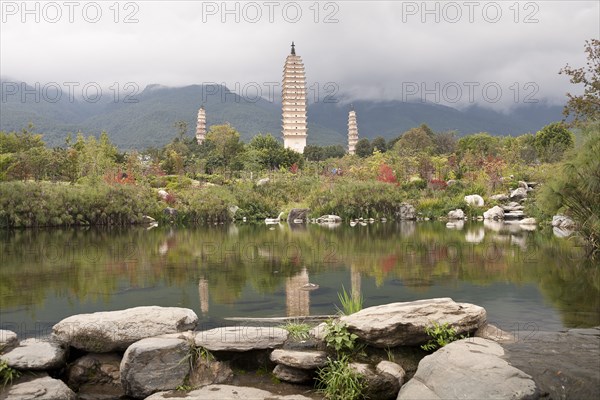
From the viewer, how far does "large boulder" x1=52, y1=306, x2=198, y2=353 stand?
6340 millimetres

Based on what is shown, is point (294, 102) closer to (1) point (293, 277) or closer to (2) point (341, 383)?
(1) point (293, 277)

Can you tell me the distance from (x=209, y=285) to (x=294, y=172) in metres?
36.1

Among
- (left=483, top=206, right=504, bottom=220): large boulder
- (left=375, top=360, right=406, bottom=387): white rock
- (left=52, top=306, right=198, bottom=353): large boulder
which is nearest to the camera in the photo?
(left=375, top=360, right=406, bottom=387): white rock

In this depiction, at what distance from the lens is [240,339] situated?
6.12 meters

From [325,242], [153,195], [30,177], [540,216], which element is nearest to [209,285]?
[325,242]

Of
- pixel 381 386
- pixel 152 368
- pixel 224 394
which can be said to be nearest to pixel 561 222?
pixel 381 386

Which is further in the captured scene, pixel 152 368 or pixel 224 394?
pixel 152 368

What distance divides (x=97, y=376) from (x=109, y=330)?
0.52 metres

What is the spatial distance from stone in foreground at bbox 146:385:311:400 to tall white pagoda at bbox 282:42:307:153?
70850 millimetres

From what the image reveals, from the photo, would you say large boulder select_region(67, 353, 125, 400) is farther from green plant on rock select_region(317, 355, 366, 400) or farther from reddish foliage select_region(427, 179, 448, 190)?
reddish foliage select_region(427, 179, 448, 190)

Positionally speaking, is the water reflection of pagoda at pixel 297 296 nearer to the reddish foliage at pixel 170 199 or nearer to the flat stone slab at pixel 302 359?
the flat stone slab at pixel 302 359

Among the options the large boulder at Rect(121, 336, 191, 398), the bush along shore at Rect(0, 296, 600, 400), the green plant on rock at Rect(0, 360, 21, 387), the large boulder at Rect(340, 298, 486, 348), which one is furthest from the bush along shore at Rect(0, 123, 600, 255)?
the green plant on rock at Rect(0, 360, 21, 387)

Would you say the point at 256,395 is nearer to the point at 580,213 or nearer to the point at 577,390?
the point at 577,390

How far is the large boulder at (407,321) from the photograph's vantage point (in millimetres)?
5934
